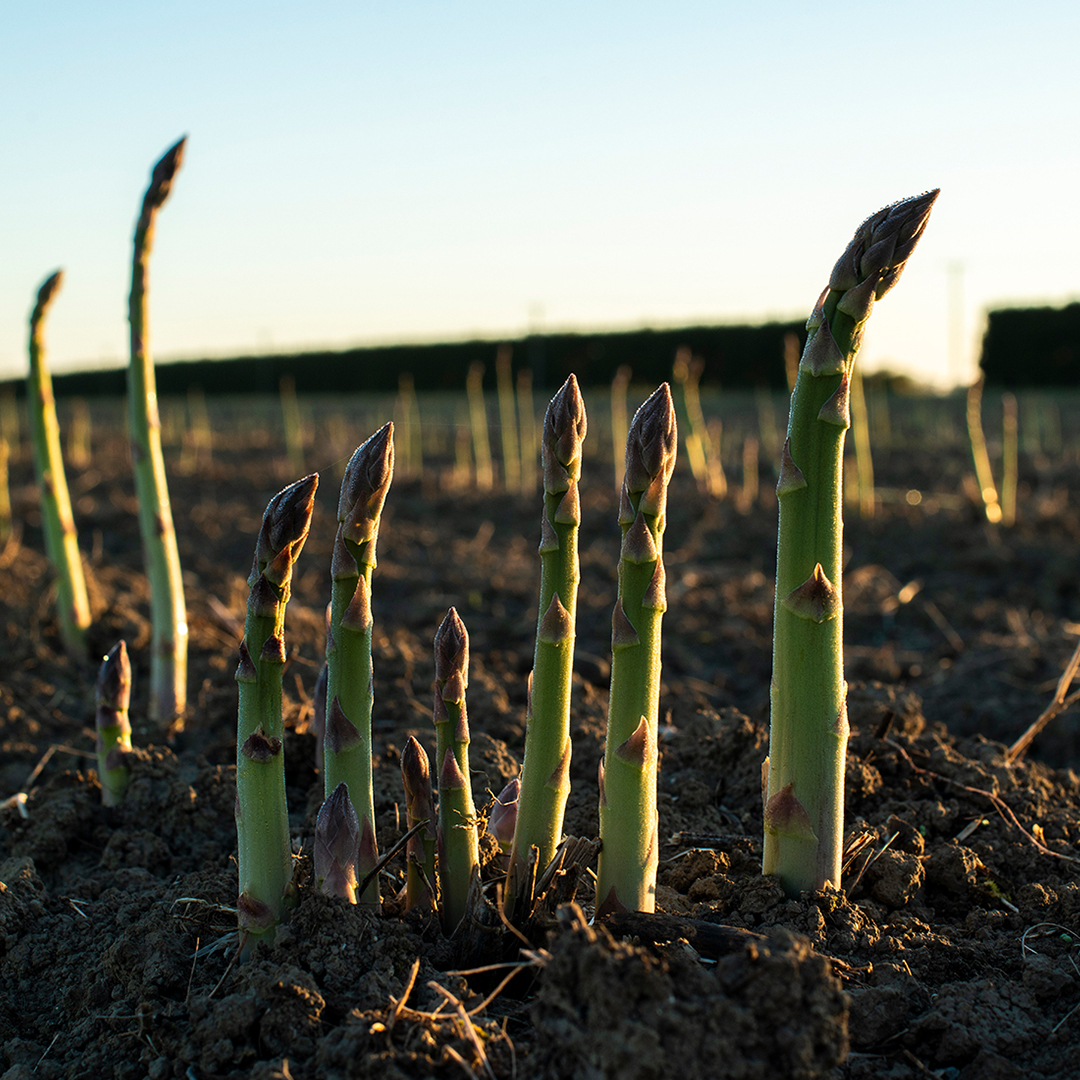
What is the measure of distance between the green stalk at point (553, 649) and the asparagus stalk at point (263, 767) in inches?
18.6

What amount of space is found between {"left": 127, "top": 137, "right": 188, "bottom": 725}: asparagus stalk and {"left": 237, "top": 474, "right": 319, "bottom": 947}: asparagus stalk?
1822 millimetres

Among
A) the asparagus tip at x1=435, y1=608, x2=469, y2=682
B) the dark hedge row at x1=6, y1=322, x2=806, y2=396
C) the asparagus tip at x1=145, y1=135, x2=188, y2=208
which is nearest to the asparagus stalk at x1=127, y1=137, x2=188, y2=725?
the asparagus tip at x1=145, y1=135, x2=188, y2=208

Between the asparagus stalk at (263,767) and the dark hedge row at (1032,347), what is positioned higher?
the dark hedge row at (1032,347)

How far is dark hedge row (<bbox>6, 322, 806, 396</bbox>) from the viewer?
38688mm

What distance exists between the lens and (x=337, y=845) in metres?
1.83

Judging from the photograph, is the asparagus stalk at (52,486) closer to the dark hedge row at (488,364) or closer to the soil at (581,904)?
the soil at (581,904)

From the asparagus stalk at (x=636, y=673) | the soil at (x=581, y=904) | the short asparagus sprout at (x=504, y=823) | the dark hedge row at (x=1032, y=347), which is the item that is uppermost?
the dark hedge row at (x=1032, y=347)

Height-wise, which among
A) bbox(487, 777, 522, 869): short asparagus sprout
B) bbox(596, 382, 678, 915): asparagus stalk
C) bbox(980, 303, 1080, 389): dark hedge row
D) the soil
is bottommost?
the soil

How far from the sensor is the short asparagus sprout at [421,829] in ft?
6.36

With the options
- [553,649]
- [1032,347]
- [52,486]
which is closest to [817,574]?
[553,649]

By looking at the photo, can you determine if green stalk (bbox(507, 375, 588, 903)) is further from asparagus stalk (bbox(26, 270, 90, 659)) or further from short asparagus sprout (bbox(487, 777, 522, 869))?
asparagus stalk (bbox(26, 270, 90, 659))

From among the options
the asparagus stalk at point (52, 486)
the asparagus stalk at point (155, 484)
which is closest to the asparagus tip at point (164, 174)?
the asparagus stalk at point (155, 484)

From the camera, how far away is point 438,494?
432 inches

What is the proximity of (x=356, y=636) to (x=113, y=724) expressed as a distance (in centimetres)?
141
